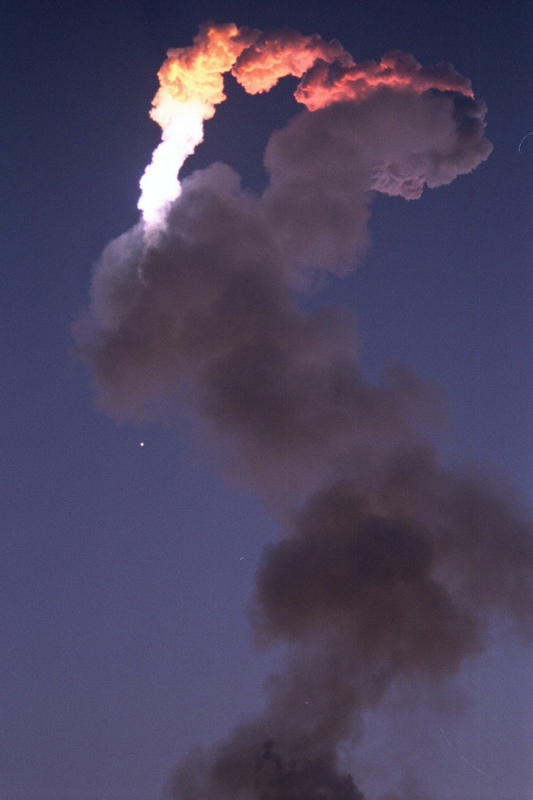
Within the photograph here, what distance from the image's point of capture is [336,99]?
3356 cm

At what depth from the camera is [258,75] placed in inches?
1270

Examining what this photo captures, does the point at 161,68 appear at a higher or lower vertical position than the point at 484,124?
lower

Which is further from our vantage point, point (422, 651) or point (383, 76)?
point (422, 651)

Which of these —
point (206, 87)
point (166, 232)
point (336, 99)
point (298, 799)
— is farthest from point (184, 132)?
point (298, 799)

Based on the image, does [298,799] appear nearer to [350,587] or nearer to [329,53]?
[350,587]

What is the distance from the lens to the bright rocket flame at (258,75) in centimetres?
3184

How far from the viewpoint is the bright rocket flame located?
31.8m

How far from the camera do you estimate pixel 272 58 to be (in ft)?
105

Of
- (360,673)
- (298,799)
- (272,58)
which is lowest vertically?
(298,799)

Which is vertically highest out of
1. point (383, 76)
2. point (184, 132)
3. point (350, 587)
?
point (383, 76)

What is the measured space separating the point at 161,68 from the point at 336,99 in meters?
7.66

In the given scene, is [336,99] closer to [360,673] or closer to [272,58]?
[272,58]

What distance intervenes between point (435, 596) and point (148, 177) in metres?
23.4

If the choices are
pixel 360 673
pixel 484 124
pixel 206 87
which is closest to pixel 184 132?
pixel 206 87
